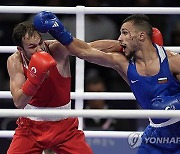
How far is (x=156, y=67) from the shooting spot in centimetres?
272

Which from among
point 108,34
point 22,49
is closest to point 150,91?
point 22,49

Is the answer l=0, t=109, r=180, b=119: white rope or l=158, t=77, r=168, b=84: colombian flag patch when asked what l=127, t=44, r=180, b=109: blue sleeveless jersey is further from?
l=0, t=109, r=180, b=119: white rope

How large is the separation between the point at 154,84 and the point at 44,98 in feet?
1.75

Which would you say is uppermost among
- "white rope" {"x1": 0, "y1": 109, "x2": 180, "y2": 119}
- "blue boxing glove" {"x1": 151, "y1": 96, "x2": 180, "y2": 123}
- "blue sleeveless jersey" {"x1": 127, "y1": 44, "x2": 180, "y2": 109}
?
"blue sleeveless jersey" {"x1": 127, "y1": 44, "x2": 180, "y2": 109}

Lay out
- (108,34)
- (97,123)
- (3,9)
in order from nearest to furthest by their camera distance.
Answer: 1. (3,9)
2. (97,123)
3. (108,34)

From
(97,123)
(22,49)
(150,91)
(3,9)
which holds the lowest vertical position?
(97,123)

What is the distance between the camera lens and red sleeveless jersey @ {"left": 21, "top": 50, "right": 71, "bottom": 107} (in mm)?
2818

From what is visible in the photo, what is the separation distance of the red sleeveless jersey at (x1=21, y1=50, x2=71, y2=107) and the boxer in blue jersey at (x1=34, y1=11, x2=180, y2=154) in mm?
171

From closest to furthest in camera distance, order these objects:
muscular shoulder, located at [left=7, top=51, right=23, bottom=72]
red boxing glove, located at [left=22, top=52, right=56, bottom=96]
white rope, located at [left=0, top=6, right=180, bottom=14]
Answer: red boxing glove, located at [left=22, top=52, right=56, bottom=96], muscular shoulder, located at [left=7, top=51, right=23, bottom=72], white rope, located at [left=0, top=6, right=180, bottom=14]

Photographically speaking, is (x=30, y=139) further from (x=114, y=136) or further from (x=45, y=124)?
(x=114, y=136)

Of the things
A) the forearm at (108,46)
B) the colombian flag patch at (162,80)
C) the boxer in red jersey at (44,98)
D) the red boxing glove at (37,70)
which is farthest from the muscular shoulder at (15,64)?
the colombian flag patch at (162,80)

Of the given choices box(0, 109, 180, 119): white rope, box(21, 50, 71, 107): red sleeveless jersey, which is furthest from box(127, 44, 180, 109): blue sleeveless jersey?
box(0, 109, 180, 119): white rope

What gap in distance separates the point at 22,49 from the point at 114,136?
0.76 metres

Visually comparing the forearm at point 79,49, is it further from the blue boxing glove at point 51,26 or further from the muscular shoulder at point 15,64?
the muscular shoulder at point 15,64
